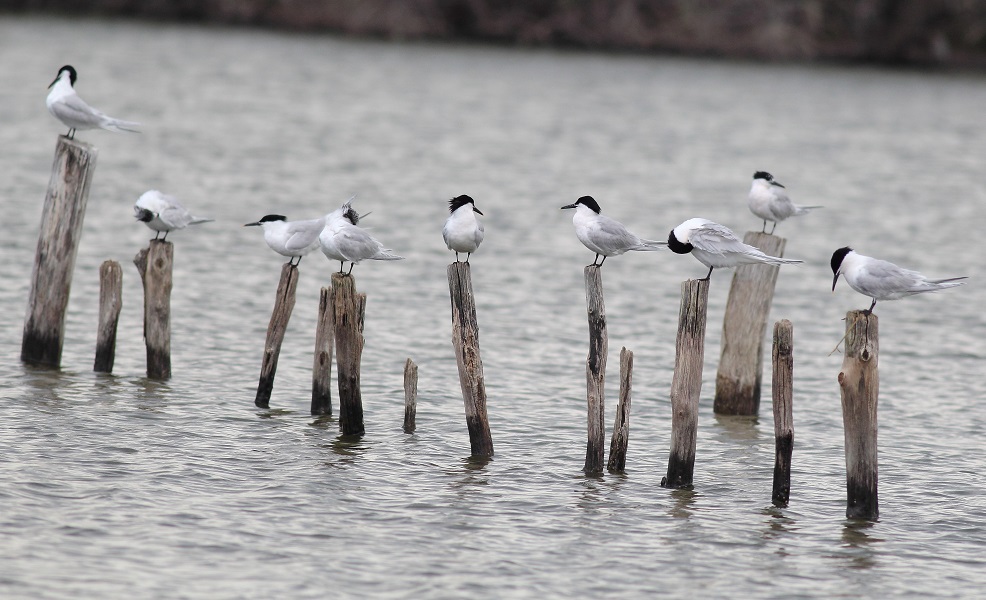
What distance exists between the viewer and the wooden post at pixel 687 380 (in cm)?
1033

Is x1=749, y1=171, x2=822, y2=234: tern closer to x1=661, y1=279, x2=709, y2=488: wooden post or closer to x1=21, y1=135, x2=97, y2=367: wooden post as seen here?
x1=661, y1=279, x2=709, y2=488: wooden post

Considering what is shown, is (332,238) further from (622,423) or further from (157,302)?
(622,423)

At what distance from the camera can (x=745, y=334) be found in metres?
13.2

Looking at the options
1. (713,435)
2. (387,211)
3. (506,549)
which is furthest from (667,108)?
(506,549)

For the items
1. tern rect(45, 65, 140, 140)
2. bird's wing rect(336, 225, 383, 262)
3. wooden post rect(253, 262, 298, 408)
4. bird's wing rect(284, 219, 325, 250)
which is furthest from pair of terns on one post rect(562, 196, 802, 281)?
tern rect(45, 65, 140, 140)

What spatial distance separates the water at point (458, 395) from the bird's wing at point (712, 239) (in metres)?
2.02

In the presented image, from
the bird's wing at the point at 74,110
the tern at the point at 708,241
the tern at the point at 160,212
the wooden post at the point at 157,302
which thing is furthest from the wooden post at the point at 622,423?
the bird's wing at the point at 74,110

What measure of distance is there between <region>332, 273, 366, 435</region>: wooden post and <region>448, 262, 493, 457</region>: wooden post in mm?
887

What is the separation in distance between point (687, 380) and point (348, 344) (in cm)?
294

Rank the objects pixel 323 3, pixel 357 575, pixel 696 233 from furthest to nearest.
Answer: pixel 323 3
pixel 696 233
pixel 357 575

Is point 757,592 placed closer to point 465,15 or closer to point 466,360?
point 466,360

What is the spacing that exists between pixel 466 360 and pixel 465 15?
46085 mm

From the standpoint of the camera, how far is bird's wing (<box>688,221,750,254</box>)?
10828 millimetres

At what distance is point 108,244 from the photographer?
19.7 m
